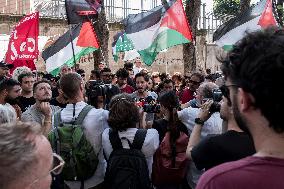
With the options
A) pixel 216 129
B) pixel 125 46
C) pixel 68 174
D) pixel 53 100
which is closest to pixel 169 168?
pixel 216 129

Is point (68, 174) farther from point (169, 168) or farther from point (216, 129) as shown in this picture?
point (216, 129)

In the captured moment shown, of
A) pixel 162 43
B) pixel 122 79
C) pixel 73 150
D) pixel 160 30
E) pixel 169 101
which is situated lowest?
pixel 73 150

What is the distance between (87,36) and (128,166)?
5.42 metres

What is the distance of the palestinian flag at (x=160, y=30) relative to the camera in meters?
9.30

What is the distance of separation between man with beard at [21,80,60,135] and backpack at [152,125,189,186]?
1.11 metres

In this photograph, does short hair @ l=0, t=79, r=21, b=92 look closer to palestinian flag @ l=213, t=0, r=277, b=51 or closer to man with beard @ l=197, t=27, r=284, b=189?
palestinian flag @ l=213, t=0, r=277, b=51

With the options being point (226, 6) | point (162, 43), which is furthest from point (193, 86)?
point (226, 6)

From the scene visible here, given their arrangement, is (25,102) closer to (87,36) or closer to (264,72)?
(87,36)

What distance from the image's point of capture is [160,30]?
31.1 ft

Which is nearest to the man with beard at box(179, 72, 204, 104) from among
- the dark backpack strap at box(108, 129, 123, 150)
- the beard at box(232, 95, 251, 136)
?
the dark backpack strap at box(108, 129, 123, 150)

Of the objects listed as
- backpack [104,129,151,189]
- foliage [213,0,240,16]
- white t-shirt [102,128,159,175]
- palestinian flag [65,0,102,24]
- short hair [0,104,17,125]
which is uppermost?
foliage [213,0,240,16]

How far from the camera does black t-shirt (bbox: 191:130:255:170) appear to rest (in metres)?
2.85

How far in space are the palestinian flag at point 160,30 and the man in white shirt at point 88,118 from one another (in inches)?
185

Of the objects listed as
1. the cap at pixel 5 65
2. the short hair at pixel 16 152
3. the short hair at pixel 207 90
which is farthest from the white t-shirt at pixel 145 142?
the cap at pixel 5 65
